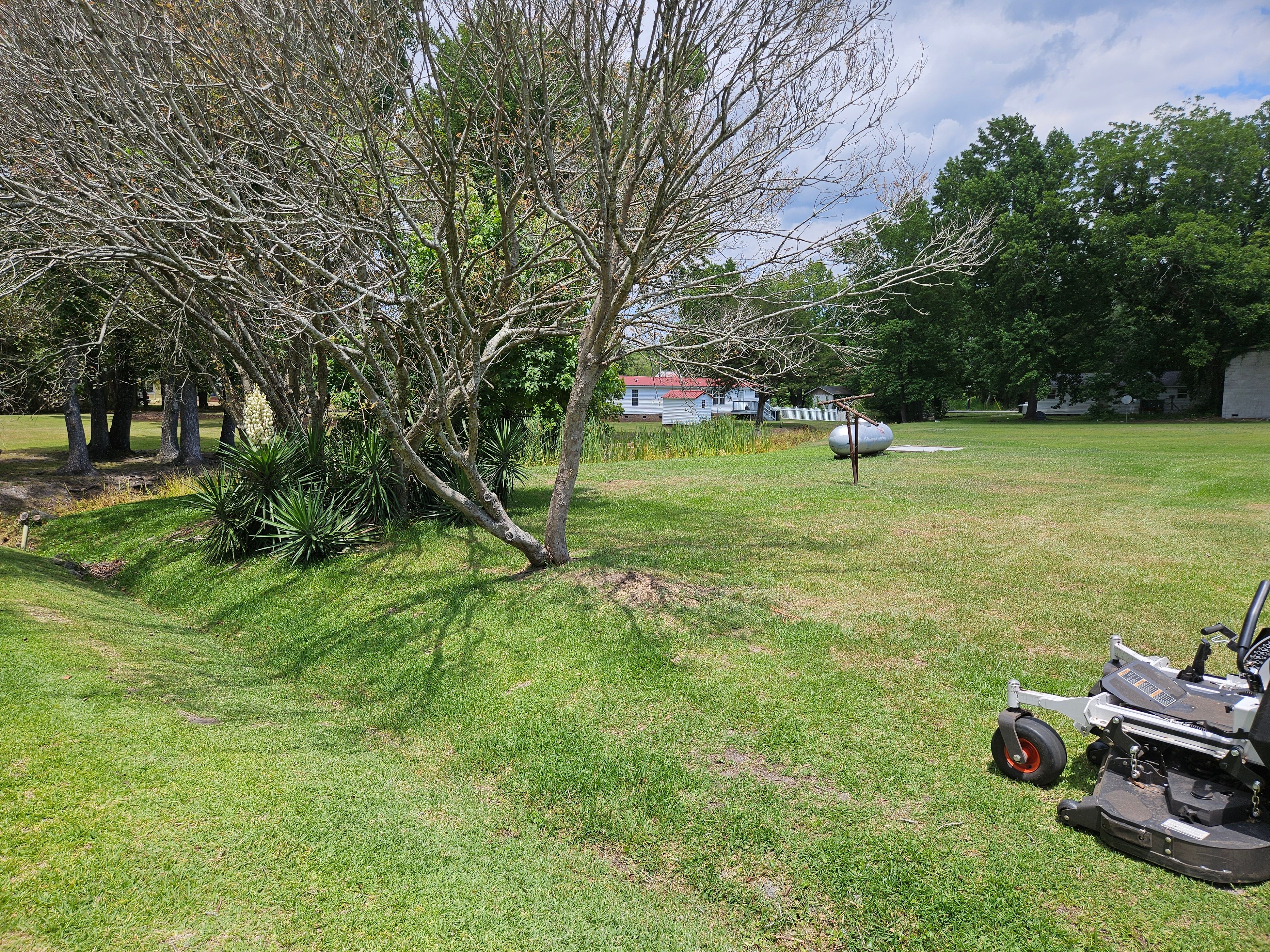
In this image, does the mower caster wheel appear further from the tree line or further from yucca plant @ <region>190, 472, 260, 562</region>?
the tree line

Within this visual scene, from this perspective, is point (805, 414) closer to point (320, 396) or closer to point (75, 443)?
point (75, 443)

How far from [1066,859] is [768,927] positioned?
1.39 metres

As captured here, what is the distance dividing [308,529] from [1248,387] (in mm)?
45194

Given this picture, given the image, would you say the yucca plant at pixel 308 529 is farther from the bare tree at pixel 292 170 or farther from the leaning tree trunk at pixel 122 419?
the leaning tree trunk at pixel 122 419

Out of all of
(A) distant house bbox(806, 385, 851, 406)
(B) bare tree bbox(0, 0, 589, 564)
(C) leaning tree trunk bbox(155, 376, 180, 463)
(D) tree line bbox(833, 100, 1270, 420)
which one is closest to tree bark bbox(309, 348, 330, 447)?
(B) bare tree bbox(0, 0, 589, 564)

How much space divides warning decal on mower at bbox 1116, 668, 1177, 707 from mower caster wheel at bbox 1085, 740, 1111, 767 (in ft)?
1.21

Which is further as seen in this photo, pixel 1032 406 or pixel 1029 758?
pixel 1032 406

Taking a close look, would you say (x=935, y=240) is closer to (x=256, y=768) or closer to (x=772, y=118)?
(x=772, y=118)

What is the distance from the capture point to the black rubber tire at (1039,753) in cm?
364

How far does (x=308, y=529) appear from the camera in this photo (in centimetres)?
870

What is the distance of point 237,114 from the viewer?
9.09m

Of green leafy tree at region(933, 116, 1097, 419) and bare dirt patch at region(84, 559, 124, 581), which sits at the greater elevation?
green leafy tree at region(933, 116, 1097, 419)

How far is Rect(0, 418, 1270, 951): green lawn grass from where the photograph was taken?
298 centimetres

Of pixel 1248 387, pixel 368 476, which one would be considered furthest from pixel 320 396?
pixel 1248 387
